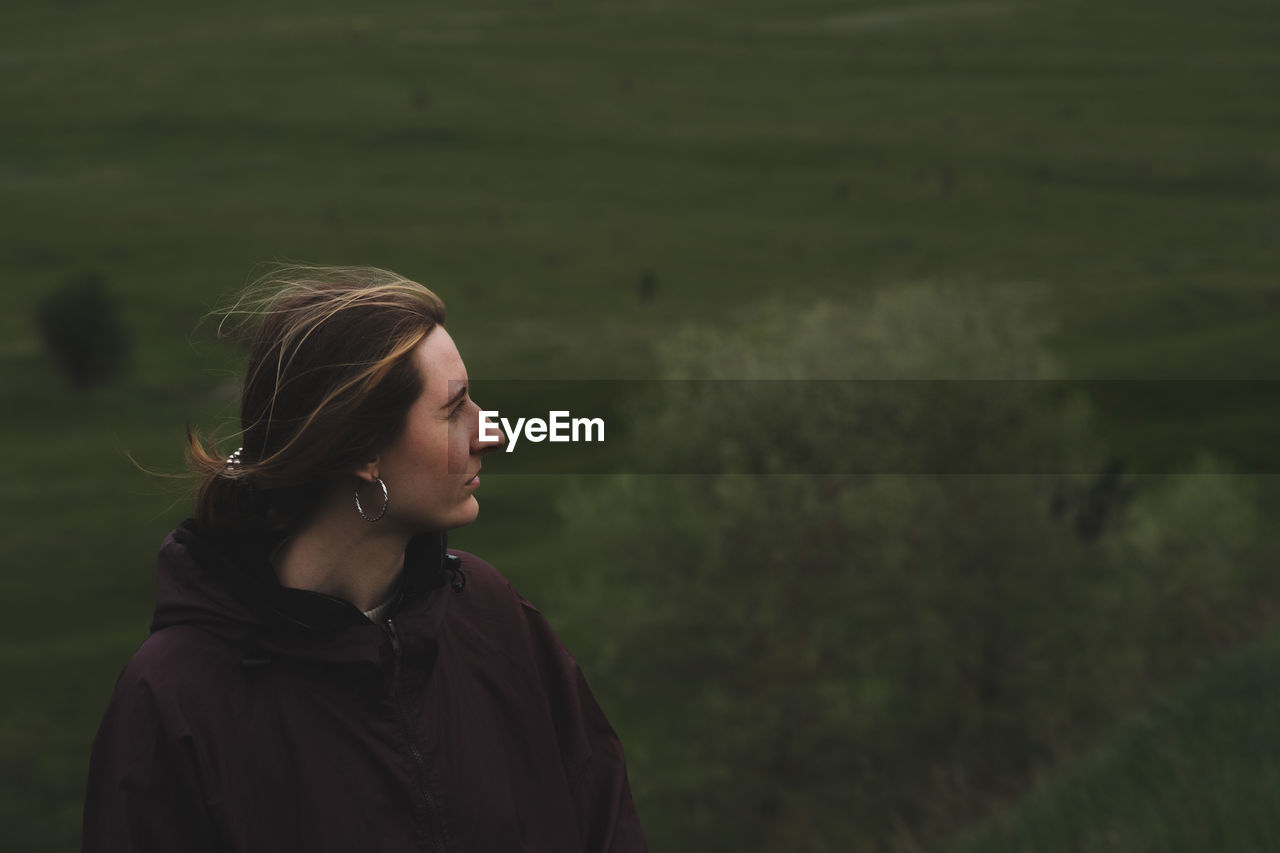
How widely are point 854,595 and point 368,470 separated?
1094 inches

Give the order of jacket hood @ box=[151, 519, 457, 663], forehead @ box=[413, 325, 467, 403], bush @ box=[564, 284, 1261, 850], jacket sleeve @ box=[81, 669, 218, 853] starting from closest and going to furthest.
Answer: jacket sleeve @ box=[81, 669, 218, 853], jacket hood @ box=[151, 519, 457, 663], forehead @ box=[413, 325, 467, 403], bush @ box=[564, 284, 1261, 850]

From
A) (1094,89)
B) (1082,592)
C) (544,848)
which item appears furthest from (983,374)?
(1094,89)

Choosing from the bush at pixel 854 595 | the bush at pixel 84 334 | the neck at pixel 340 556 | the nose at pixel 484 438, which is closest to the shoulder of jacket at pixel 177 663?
the neck at pixel 340 556

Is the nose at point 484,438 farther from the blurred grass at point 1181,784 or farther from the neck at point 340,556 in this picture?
the blurred grass at point 1181,784

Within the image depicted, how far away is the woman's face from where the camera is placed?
302cm

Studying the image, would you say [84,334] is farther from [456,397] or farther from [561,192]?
[456,397]

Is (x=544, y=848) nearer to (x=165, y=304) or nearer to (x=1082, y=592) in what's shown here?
(x=1082, y=592)

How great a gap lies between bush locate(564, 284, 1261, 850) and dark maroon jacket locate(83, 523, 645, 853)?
25.6 meters

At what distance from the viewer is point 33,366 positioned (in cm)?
7038

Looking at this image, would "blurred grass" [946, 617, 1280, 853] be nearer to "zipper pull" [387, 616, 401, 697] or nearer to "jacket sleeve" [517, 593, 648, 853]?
"jacket sleeve" [517, 593, 648, 853]

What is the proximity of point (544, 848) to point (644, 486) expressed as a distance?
29120 mm

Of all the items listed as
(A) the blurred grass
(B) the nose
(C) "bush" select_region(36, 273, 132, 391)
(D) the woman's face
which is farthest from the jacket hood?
(C) "bush" select_region(36, 273, 132, 391)

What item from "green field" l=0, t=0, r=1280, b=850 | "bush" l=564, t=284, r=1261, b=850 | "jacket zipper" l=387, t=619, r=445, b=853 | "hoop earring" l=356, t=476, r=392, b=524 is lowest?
"green field" l=0, t=0, r=1280, b=850

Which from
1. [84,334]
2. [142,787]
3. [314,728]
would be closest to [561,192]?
[84,334]
